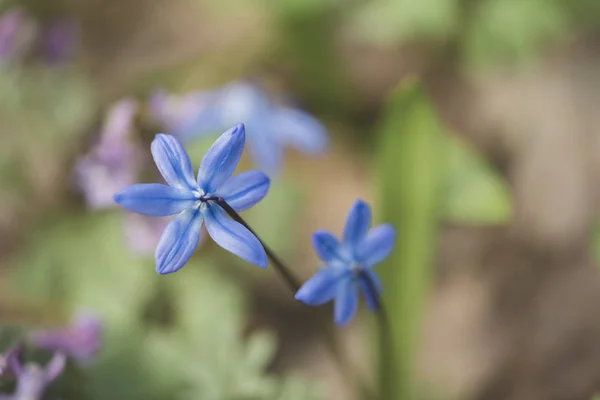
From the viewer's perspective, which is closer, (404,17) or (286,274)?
(286,274)

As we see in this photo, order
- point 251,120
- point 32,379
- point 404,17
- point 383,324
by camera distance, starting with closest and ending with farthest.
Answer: point 32,379
point 383,324
point 251,120
point 404,17

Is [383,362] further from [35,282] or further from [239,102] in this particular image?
[35,282]

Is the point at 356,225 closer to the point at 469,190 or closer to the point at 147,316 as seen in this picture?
the point at 469,190

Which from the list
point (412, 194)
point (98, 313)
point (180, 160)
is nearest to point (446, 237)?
point (412, 194)

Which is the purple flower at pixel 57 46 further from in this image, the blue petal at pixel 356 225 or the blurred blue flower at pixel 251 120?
the blue petal at pixel 356 225

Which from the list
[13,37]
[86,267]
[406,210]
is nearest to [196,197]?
[406,210]

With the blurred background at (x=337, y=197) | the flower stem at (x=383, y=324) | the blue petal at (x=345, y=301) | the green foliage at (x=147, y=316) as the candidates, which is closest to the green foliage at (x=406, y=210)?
the blurred background at (x=337, y=197)
